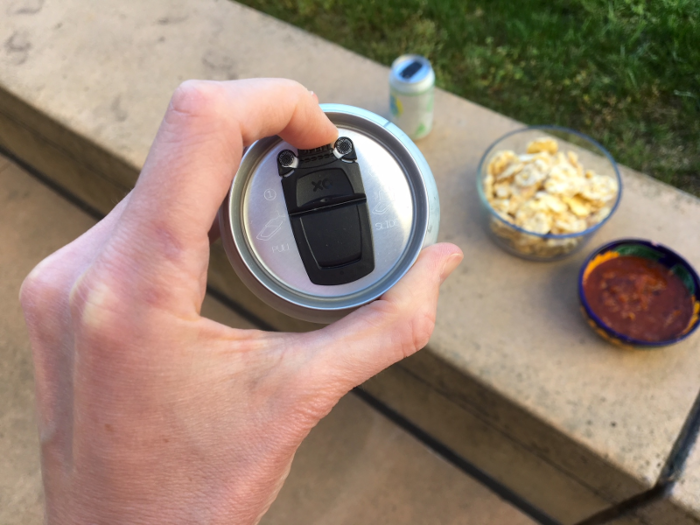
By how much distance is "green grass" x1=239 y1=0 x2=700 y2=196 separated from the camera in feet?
6.17

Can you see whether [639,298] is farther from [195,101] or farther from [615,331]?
[195,101]

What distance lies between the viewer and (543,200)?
4.41 ft

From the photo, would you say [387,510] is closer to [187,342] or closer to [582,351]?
[582,351]

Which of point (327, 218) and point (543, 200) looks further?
point (543, 200)

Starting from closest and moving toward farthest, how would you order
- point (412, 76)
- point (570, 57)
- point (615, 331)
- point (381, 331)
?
point (381, 331) < point (615, 331) < point (412, 76) < point (570, 57)

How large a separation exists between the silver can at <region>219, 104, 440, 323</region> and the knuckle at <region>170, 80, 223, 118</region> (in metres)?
0.16

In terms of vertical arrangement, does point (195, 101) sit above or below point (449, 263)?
above

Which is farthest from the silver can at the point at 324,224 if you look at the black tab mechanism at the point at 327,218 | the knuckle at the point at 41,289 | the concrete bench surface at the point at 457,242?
the concrete bench surface at the point at 457,242

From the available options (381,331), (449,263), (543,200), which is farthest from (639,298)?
(381,331)

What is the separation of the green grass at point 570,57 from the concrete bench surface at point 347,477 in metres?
1.24

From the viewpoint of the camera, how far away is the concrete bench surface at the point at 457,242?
1251 mm

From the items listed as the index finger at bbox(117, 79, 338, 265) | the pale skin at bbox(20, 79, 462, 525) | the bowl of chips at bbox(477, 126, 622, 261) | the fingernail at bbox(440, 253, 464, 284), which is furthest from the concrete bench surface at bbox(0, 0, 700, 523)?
the index finger at bbox(117, 79, 338, 265)

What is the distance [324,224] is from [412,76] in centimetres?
80

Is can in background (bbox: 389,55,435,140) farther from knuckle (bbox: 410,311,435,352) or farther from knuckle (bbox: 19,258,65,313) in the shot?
knuckle (bbox: 19,258,65,313)
